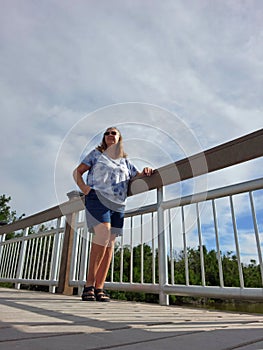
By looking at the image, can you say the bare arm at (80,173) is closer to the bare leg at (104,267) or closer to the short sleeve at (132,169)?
the short sleeve at (132,169)

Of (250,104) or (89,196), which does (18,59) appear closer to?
(89,196)

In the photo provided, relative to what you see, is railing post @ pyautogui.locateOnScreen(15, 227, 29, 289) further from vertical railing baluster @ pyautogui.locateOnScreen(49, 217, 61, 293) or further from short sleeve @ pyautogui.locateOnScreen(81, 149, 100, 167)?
short sleeve @ pyautogui.locateOnScreen(81, 149, 100, 167)

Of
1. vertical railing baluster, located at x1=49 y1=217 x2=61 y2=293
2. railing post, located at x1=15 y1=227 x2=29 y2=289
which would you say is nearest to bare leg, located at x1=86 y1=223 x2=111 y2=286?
vertical railing baluster, located at x1=49 y1=217 x2=61 y2=293

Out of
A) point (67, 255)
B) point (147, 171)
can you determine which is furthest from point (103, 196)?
point (67, 255)

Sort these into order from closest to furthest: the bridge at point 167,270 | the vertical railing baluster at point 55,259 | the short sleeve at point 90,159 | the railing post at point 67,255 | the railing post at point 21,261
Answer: the bridge at point 167,270, the short sleeve at point 90,159, the railing post at point 67,255, the vertical railing baluster at point 55,259, the railing post at point 21,261

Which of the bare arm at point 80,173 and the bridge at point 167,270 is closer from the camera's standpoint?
the bridge at point 167,270

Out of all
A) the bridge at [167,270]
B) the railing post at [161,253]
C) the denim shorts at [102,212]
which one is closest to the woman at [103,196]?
the denim shorts at [102,212]

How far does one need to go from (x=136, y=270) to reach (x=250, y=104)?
309cm

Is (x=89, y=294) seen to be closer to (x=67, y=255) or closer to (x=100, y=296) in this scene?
(x=100, y=296)

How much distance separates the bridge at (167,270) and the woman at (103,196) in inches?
6.1

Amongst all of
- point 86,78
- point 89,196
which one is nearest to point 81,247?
point 89,196

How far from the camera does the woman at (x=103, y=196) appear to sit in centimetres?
200

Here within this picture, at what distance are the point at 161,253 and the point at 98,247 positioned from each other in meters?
0.46

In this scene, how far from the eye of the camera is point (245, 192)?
1586 mm
